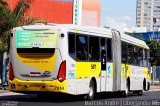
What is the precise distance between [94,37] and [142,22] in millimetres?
145220

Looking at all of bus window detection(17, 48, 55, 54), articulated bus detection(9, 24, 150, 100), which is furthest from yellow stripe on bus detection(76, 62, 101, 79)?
bus window detection(17, 48, 55, 54)

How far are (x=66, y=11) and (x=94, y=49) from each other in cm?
4386

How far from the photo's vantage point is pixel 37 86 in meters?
20.3

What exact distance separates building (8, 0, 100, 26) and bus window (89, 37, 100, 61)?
34060mm

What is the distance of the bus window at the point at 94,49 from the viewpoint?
22.2m

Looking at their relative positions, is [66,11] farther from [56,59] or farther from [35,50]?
[56,59]

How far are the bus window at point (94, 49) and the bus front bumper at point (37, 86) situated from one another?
270cm

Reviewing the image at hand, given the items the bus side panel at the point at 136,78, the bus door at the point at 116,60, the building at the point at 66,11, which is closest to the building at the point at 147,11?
the building at the point at 66,11

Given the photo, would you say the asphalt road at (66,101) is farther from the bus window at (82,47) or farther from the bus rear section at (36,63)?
the bus window at (82,47)

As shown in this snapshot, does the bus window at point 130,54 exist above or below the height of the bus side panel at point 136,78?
above

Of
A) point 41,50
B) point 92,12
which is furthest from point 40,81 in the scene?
point 92,12

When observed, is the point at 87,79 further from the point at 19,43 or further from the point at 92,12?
the point at 92,12

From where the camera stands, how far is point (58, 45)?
66.5 ft

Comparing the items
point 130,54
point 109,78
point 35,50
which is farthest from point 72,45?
point 130,54
